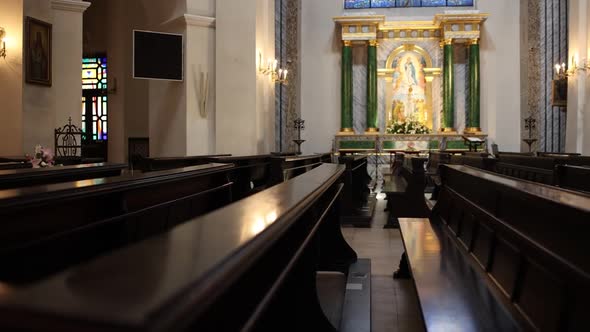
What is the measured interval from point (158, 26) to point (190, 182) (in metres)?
8.54

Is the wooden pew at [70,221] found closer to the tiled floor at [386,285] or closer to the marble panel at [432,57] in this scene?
the tiled floor at [386,285]

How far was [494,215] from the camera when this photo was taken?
8.01 feet

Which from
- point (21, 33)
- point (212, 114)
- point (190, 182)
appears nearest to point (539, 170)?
point (190, 182)

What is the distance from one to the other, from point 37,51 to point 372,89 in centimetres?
1109

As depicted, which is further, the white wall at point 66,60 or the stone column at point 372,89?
the stone column at point 372,89

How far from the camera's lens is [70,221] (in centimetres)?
204

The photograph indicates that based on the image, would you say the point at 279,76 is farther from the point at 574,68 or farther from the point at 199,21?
the point at 574,68

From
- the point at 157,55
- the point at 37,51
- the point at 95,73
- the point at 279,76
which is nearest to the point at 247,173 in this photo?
the point at 37,51

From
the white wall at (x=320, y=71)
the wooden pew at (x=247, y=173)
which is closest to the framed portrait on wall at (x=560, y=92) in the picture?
the white wall at (x=320, y=71)

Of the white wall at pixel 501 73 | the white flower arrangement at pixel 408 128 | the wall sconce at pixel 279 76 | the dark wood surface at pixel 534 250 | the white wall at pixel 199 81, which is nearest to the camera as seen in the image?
the dark wood surface at pixel 534 250

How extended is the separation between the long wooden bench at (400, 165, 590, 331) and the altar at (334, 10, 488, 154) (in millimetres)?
13214

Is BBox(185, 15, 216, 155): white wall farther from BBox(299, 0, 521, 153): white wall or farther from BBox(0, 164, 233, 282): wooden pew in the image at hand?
BBox(0, 164, 233, 282): wooden pew

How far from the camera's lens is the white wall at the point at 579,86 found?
1132cm

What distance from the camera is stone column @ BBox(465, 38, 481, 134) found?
1606 cm
